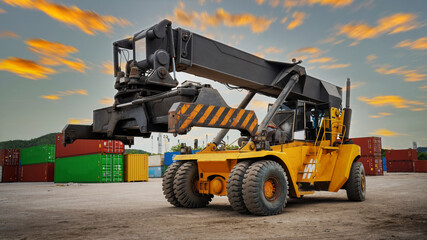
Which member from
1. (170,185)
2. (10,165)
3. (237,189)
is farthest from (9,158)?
(237,189)

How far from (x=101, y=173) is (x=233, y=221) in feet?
83.2

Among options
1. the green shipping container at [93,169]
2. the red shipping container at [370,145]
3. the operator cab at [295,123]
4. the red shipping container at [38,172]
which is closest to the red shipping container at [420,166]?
the red shipping container at [370,145]

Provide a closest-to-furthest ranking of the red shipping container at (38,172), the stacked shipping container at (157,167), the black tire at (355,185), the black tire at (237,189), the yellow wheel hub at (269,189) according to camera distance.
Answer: the black tire at (237,189) < the yellow wheel hub at (269,189) < the black tire at (355,185) < the red shipping container at (38,172) < the stacked shipping container at (157,167)

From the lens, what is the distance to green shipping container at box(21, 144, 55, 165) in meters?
37.9

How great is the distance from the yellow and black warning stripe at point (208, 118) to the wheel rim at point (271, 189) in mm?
1261

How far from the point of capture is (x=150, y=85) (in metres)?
6.36

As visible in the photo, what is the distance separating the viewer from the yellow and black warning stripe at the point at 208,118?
5.67m

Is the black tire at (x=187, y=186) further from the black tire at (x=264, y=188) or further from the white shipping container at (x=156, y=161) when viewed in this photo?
the white shipping container at (x=156, y=161)

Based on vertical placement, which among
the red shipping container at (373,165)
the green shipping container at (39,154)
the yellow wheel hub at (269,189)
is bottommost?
the red shipping container at (373,165)

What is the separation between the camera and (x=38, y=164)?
1535 inches

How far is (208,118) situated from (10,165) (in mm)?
44217

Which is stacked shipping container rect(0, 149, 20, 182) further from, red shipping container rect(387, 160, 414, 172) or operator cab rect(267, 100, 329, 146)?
red shipping container rect(387, 160, 414, 172)

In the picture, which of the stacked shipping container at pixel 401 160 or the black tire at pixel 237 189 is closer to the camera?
the black tire at pixel 237 189

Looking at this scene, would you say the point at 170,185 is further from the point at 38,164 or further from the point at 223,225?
the point at 38,164
